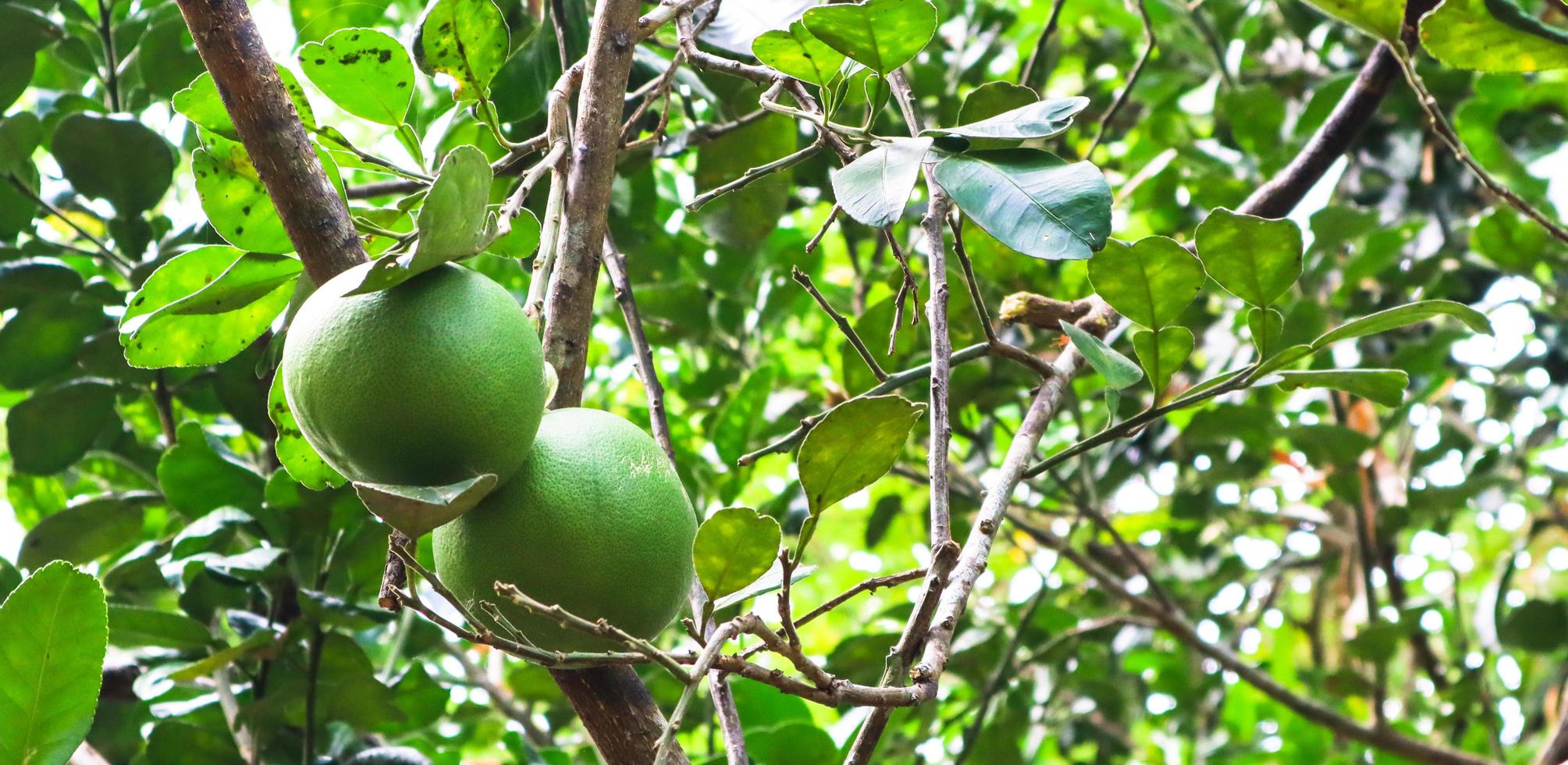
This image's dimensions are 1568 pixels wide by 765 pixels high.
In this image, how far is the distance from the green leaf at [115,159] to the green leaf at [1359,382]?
122cm

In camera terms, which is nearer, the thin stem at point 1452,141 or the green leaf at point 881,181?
the green leaf at point 881,181

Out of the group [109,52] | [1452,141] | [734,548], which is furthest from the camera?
[109,52]

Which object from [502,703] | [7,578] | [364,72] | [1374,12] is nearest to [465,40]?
[364,72]

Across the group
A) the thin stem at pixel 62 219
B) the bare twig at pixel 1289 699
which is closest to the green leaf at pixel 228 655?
the thin stem at pixel 62 219

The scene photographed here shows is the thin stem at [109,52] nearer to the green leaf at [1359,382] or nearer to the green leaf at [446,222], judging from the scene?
the green leaf at [446,222]

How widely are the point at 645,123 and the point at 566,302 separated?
73 centimetres

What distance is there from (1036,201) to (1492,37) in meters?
0.52

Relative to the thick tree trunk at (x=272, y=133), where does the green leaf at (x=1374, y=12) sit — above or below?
below

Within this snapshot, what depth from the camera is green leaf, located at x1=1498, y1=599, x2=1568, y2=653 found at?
1.94m

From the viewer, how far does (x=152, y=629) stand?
1.25 m

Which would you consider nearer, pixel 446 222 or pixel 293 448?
pixel 446 222

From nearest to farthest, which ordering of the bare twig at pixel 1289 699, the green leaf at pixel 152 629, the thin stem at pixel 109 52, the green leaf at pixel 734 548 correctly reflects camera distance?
the green leaf at pixel 734 548 → the green leaf at pixel 152 629 → the thin stem at pixel 109 52 → the bare twig at pixel 1289 699

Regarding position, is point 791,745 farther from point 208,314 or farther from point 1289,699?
point 1289,699

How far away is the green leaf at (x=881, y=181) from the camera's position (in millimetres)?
751
